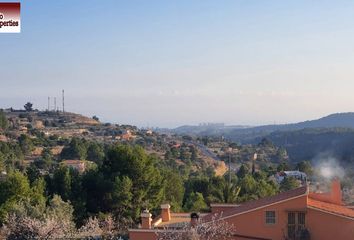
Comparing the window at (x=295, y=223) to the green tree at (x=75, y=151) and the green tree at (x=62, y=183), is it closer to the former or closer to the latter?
the green tree at (x=62, y=183)

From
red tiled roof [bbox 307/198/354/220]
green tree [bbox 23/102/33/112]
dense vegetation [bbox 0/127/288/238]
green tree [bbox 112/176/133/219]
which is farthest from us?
green tree [bbox 23/102/33/112]

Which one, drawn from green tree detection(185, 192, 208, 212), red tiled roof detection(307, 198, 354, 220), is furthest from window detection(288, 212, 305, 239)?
green tree detection(185, 192, 208, 212)

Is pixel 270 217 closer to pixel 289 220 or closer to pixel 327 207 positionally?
pixel 289 220

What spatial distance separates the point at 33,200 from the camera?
81.0 ft

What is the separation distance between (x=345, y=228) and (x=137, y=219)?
12744mm

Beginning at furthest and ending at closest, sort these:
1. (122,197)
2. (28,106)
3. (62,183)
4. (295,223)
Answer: (28,106) < (62,183) < (122,197) < (295,223)

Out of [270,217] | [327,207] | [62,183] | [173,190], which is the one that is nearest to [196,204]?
[173,190]

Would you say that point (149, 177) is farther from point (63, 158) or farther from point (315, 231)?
point (63, 158)

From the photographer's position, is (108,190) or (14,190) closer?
(14,190)

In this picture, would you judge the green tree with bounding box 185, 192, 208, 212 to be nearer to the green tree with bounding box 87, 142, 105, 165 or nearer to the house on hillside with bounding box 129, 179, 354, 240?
the house on hillside with bounding box 129, 179, 354, 240

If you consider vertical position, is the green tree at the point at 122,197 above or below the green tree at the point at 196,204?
above

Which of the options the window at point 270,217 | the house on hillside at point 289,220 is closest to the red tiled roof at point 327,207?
the house on hillside at point 289,220

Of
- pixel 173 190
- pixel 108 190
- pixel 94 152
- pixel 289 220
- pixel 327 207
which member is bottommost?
pixel 173 190

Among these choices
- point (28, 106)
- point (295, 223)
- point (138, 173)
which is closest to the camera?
point (295, 223)
